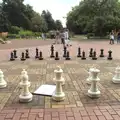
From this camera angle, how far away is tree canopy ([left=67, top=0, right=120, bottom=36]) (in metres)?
38.3

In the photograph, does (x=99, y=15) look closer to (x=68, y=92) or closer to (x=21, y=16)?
(x=21, y=16)

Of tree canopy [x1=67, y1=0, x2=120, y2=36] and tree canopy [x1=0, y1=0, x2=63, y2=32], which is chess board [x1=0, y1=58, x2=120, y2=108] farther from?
tree canopy [x1=0, y1=0, x2=63, y2=32]

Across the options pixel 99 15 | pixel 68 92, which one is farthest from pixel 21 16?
pixel 68 92

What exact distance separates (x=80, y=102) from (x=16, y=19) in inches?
2628

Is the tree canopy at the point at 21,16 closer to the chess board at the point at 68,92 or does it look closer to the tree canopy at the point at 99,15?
the tree canopy at the point at 99,15

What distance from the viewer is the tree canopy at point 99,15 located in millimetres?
38344

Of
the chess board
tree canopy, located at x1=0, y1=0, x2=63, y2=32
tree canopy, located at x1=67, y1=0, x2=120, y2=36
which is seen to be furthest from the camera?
tree canopy, located at x1=0, y1=0, x2=63, y2=32

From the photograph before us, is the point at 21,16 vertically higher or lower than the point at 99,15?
higher

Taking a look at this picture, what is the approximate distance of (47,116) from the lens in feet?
13.8

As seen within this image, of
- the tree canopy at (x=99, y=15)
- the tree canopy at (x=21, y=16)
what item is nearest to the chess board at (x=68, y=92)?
the tree canopy at (x=99, y=15)

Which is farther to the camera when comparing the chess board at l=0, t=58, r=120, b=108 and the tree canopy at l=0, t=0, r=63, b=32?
the tree canopy at l=0, t=0, r=63, b=32

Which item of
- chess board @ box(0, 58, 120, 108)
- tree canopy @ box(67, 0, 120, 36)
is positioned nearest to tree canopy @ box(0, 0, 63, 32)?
tree canopy @ box(67, 0, 120, 36)

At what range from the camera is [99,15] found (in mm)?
39656

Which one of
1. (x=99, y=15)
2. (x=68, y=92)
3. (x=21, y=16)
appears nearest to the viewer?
(x=68, y=92)
